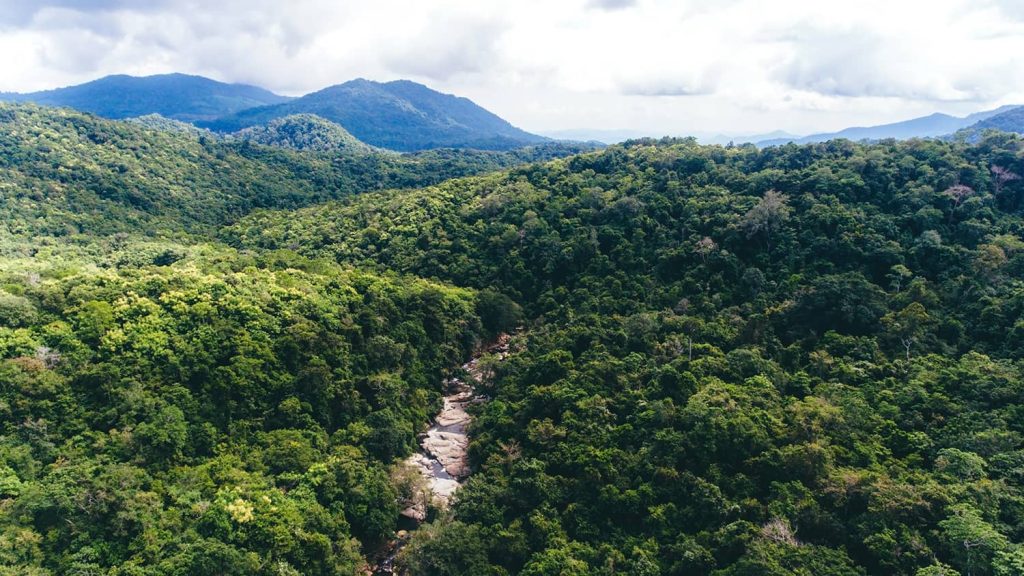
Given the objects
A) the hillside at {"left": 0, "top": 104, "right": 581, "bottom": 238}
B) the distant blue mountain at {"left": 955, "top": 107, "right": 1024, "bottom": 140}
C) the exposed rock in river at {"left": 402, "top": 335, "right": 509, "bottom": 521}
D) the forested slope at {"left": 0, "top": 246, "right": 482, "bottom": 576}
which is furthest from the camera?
the distant blue mountain at {"left": 955, "top": 107, "right": 1024, "bottom": 140}

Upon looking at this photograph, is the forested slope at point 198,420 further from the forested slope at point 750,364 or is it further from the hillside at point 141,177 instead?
the hillside at point 141,177

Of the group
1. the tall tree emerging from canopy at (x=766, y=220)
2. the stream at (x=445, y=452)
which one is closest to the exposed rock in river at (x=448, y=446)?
the stream at (x=445, y=452)

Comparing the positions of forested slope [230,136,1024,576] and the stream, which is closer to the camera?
forested slope [230,136,1024,576]

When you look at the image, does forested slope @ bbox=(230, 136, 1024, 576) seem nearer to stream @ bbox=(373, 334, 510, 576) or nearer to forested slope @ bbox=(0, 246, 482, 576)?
stream @ bbox=(373, 334, 510, 576)

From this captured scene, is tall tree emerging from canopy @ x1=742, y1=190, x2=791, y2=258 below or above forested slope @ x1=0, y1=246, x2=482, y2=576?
above

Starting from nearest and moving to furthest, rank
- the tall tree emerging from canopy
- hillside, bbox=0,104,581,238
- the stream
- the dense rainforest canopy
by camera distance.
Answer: the dense rainforest canopy → the stream → the tall tree emerging from canopy → hillside, bbox=0,104,581,238

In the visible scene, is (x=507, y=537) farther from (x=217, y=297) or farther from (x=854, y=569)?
(x=217, y=297)

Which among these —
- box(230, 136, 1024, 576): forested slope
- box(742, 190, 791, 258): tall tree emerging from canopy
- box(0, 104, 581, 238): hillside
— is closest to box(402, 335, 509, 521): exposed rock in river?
box(230, 136, 1024, 576): forested slope
